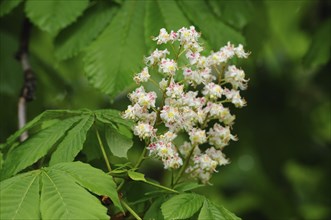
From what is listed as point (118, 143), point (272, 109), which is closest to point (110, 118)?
point (118, 143)

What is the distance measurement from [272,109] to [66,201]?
133 inches

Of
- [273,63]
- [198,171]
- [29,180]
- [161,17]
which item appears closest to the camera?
[29,180]

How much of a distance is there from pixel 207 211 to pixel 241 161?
4.46m

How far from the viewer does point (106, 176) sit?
175 cm

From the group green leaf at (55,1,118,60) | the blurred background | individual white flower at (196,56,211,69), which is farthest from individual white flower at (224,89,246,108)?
the blurred background

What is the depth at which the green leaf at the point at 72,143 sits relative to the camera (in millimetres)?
1852

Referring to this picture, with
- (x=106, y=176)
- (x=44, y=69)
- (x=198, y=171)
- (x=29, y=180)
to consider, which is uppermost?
(x=44, y=69)

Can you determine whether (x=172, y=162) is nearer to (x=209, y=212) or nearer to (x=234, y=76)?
(x=209, y=212)

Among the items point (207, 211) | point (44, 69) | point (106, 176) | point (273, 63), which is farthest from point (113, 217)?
point (273, 63)

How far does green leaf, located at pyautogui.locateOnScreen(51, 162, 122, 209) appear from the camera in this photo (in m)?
1.70

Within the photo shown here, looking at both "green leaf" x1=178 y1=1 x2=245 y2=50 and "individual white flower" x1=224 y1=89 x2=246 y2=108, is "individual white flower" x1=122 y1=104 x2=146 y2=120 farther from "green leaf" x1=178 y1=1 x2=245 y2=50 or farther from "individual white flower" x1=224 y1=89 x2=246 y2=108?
"green leaf" x1=178 y1=1 x2=245 y2=50

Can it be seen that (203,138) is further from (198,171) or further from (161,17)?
(161,17)

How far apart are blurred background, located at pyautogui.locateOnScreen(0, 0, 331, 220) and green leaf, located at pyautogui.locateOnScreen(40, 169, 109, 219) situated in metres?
1.79

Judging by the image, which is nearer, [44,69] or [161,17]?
[161,17]
